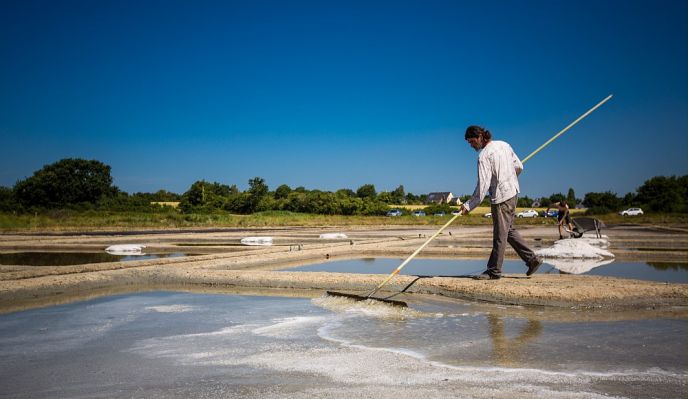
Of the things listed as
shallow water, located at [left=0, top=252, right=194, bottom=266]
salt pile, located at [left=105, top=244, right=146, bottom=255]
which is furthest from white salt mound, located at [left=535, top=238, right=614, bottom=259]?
salt pile, located at [left=105, top=244, right=146, bottom=255]

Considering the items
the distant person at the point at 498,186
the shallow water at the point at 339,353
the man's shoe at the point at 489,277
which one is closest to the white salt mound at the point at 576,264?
the man's shoe at the point at 489,277

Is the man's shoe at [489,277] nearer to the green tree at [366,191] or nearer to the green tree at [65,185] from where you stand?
the green tree at [65,185]

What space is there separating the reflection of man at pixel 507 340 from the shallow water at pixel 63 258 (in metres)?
9.30

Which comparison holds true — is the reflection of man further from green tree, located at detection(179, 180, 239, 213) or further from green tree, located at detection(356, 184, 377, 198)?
green tree, located at detection(356, 184, 377, 198)

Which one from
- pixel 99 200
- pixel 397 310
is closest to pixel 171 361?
pixel 397 310

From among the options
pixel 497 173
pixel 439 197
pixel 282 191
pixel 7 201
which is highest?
pixel 282 191

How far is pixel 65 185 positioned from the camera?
192 feet

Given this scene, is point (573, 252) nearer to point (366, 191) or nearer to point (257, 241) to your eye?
point (257, 241)

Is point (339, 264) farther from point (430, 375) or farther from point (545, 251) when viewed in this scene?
point (430, 375)

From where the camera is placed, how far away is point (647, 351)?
348 cm

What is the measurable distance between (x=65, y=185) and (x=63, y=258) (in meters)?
52.4

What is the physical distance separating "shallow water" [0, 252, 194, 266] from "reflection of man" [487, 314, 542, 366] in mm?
9301

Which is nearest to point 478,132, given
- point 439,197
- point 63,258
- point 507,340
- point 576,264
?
point 507,340

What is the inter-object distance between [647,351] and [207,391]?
2844 mm
